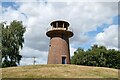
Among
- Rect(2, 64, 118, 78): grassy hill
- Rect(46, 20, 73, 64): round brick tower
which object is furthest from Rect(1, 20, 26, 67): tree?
Rect(2, 64, 118, 78): grassy hill

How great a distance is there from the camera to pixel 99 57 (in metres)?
64.9

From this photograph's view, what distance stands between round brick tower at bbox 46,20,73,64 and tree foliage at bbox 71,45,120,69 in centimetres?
1981

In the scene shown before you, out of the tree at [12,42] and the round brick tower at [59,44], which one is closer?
the round brick tower at [59,44]

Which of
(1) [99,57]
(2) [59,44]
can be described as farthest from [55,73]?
(1) [99,57]

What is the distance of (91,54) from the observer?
65812 mm

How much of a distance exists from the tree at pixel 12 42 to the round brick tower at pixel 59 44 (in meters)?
11.9

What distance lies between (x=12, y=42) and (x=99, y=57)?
2424 cm

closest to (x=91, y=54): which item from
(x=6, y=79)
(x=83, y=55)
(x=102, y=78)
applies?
(x=83, y=55)

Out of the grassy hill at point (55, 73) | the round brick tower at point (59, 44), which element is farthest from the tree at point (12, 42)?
the grassy hill at point (55, 73)

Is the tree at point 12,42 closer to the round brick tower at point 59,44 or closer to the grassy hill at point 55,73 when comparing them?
the round brick tower at point 59,44

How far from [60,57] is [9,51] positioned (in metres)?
15.3

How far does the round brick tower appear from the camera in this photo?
4414 centimetres

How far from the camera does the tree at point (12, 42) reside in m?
54.0

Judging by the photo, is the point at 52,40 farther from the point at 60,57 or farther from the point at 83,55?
the point at 83,55
